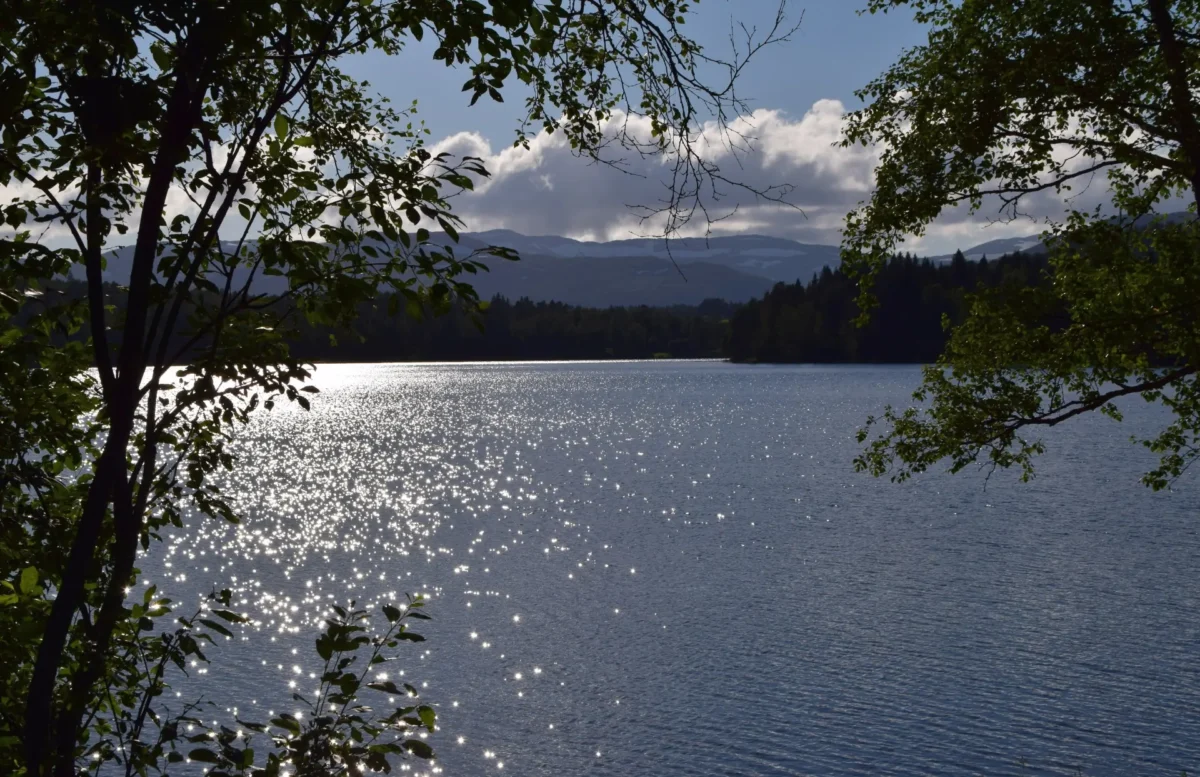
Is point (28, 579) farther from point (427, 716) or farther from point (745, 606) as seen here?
point (745, 606)

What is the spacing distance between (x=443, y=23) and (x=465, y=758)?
16609 mm

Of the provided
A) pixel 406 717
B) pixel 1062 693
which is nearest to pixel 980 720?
pixel 1062 693

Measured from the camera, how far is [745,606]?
29.1 meters

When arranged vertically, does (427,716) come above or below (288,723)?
above

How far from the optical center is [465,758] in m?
18.7

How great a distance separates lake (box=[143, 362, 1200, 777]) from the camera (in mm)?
19266

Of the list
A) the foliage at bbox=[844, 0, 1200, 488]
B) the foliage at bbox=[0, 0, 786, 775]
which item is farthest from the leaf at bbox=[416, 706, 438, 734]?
the foliage at bbox=[844, 0, 1200, 488]

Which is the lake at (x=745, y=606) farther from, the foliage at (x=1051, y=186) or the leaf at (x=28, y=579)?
the leaf at (x=28, y=579)

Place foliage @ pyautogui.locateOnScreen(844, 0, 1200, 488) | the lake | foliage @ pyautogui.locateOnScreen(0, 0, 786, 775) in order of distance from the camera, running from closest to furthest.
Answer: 1. foliage @ pyautogui.locateOnScreen(0, 0, 786, 775)
2. foliage @ pyautogui.locateOnScreen(844, 0, 1200, 488)
3. the lake

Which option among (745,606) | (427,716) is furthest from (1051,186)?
(745,606)

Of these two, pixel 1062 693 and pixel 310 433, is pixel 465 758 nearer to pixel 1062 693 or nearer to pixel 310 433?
pixel 1062 693

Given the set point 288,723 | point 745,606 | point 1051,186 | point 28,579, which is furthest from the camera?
point 745,606

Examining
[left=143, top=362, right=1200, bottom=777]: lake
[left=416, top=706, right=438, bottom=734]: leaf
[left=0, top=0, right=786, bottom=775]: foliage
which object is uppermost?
[left=0, top=0, right=786, bottom=775]: foliage

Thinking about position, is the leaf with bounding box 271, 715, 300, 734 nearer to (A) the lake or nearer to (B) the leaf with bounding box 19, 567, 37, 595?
(B) the leaf with bounding box 19, 567, 37, 595
